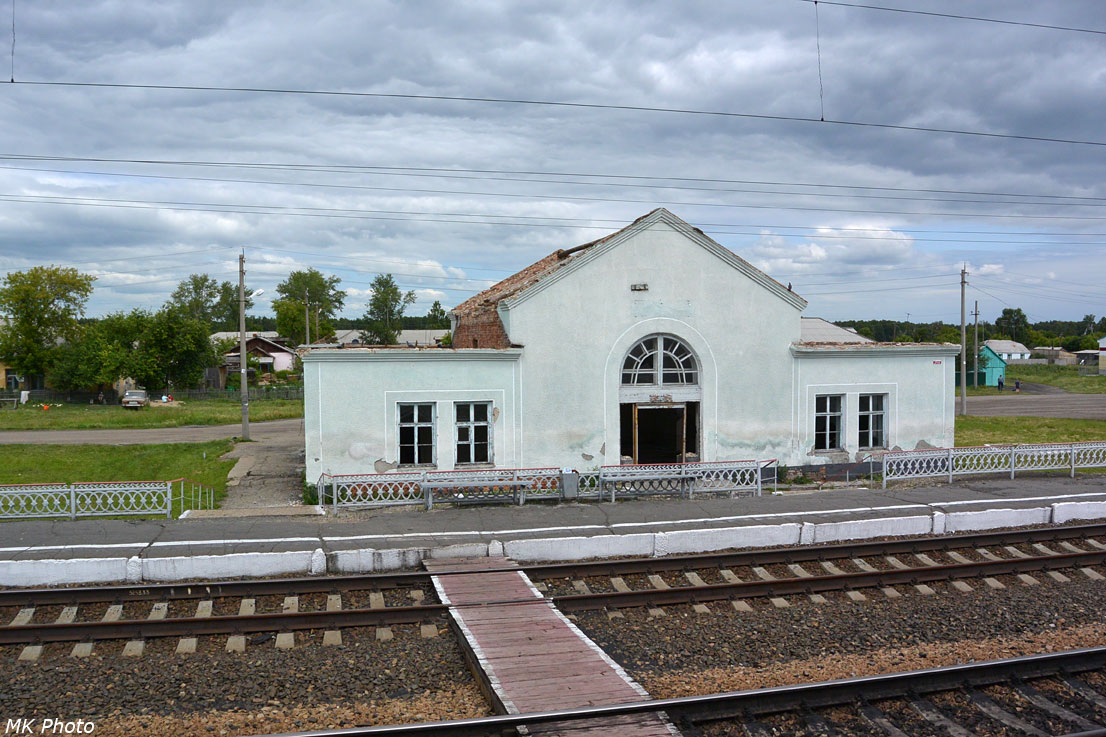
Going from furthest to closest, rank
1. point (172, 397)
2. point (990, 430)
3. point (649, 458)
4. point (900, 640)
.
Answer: point (172, 397) < point (990, 430) < point (649, 458) < point (900, 640)

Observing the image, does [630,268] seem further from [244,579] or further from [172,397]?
[172,397]

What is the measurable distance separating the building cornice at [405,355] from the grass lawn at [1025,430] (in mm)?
20509

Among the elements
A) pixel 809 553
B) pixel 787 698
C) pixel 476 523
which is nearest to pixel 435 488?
pixel 476 523

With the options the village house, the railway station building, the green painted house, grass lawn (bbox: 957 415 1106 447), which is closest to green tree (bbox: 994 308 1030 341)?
the village house

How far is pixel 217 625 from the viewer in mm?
8820

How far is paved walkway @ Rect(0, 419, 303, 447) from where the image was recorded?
3297cm

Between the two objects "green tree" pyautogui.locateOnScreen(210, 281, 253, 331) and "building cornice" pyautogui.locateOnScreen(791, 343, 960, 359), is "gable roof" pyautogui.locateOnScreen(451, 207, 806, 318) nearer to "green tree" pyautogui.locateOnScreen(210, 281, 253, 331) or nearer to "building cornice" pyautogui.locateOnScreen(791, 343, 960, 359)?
"building cornice" pyautogui.locateOnScreen(791, 343, 960, 359)

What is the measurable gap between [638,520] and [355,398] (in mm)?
7054

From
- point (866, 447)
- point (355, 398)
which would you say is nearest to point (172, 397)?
point (355, 398)

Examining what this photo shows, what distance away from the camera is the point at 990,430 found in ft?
113

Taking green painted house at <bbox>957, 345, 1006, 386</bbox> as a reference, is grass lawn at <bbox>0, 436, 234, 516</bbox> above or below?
below

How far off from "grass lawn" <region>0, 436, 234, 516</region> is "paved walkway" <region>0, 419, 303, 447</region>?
2094mm

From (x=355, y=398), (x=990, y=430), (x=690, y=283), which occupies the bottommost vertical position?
(x=990, y=430)

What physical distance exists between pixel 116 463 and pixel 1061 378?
77509mm
